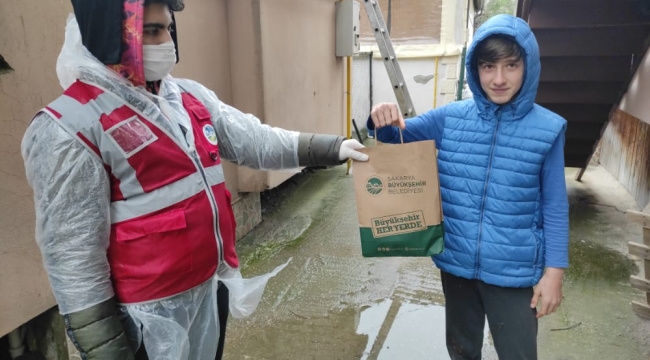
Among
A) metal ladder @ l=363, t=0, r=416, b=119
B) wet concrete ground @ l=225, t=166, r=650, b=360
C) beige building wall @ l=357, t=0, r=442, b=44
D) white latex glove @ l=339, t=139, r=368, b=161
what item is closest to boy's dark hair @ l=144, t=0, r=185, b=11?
white latex glove @ l=339, t=139, r=368, b=161

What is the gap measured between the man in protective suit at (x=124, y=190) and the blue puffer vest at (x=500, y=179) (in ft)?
2.96

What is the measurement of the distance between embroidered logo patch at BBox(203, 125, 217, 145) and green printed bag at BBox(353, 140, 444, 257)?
52 centimetres

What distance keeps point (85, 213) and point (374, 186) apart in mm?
945

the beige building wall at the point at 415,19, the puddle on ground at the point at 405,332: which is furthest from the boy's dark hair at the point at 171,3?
the beige building wall at the point at 415,19

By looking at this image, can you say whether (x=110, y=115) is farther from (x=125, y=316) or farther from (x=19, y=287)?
(x=19, y=287)

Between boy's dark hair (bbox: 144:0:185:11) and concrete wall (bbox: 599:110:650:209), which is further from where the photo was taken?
concrete wall (bbox: 599:110:650:209)

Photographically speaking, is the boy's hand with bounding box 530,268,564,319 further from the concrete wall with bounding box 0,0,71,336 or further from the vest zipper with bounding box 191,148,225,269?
the concrete wall with bounding box 0,0,71,336

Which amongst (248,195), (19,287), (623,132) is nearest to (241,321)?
(19,287)

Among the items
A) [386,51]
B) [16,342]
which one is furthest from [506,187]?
[386,51]

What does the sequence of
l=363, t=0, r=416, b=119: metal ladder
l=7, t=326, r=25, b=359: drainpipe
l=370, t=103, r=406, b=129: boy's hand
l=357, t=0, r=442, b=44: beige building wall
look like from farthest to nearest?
l=357, t=0, r=442, b=44: beige building wall → l=363, t=0, r=416, b=119: metal ladder → l=7, t=326, r=25, b=359: drainpipe → l=370, t=103, r=406, b=129: boy's hand

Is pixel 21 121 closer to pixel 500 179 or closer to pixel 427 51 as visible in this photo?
pixel 500 179

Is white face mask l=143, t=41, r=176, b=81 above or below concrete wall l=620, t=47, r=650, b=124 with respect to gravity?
above

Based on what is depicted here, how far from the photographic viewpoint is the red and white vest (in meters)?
1.22

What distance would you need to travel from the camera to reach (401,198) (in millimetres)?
1647
